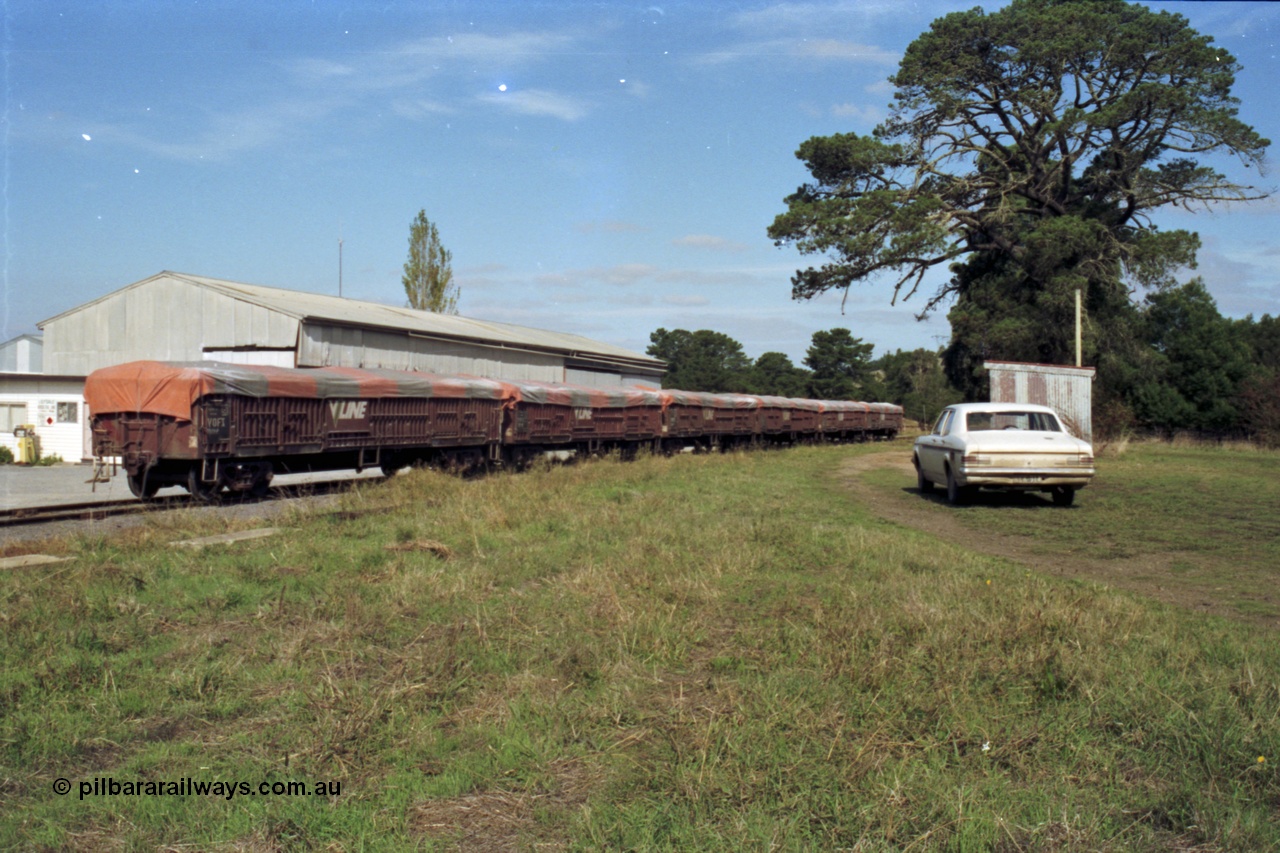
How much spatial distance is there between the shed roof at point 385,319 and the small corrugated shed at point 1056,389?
774 inches

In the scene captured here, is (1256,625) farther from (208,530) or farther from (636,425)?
(636,425)

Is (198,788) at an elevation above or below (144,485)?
below

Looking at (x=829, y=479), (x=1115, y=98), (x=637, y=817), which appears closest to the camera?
(x=637, y=817)

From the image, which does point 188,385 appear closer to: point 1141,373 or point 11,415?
point 11,415

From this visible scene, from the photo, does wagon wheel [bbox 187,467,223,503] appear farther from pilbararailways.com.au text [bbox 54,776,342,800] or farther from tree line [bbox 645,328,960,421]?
tree line [bbox 645,328,960,421]

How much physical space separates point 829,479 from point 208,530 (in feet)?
44.7

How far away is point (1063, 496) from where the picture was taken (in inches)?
565

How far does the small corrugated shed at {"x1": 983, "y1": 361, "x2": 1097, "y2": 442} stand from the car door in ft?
34.2


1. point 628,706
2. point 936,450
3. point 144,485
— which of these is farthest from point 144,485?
point 628,706

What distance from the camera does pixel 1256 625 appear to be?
6.37 meters

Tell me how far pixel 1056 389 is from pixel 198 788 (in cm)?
2619

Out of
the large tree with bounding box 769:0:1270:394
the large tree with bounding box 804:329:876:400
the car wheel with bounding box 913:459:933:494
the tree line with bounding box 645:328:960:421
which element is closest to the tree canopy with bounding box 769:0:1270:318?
the large tree with bounding box 769:0:1270:394

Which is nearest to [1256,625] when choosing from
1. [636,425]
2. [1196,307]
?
[636,425]

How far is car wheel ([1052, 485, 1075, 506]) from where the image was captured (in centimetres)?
1410
